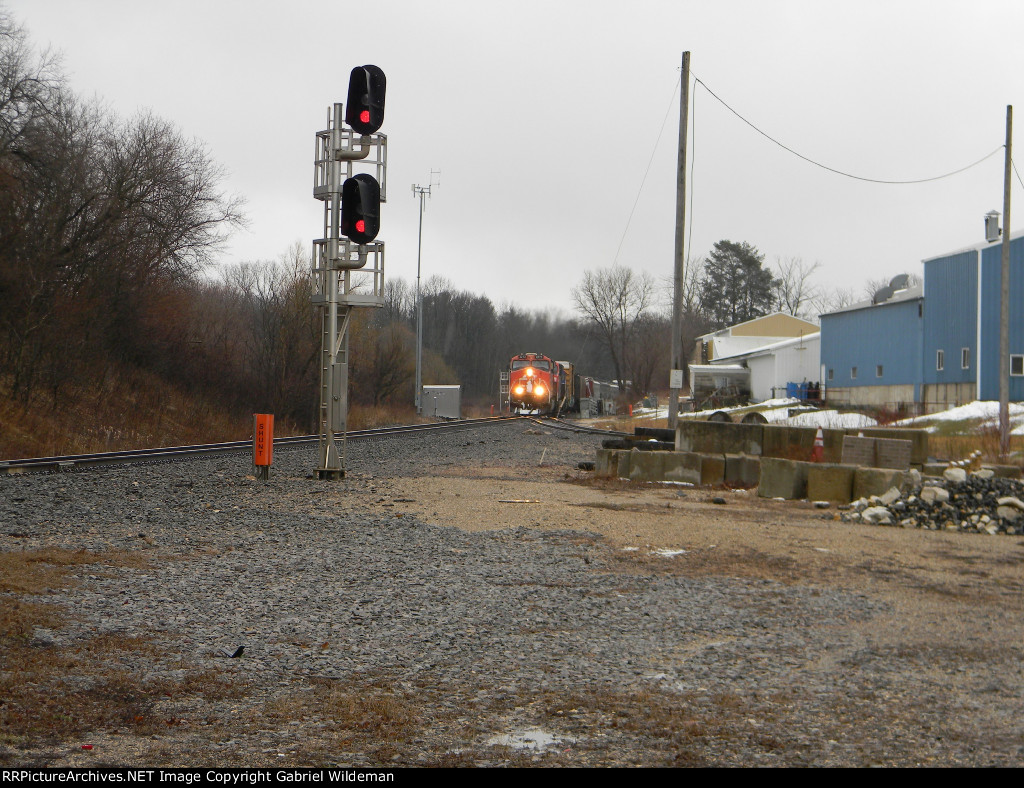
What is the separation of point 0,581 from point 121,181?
94.0 feet

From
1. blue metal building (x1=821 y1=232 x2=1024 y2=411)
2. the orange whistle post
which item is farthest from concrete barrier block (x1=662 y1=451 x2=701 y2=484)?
blue metal building (x1=821 y1=232 x2=1024 y2=411)

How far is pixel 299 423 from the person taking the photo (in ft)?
126

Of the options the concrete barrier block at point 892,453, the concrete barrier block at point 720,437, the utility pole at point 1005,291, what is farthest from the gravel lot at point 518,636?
the utility pole at point 1005,291

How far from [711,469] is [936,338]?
92.0 feet

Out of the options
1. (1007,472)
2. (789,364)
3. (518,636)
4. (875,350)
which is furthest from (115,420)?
(789,364)

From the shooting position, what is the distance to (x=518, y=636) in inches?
256

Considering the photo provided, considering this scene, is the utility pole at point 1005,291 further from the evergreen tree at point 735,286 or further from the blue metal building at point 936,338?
the evergreen tree at point 735,286

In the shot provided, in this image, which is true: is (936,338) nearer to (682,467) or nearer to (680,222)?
(680,222)

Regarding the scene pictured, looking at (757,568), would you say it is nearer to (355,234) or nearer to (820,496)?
(820,496)

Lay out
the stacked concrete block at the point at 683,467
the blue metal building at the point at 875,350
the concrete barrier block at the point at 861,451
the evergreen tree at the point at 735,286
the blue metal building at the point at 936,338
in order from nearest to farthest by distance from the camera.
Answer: the concrete barrier block at the point at 861,451, the stacked concrete block at the point at 683,467, the blue metal building at the point at 936,338, the blue metal building at the point at 875,350, the evergreen tree at the point at 735,286

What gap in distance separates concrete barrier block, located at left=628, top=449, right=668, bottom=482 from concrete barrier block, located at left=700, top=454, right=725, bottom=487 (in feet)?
2.48

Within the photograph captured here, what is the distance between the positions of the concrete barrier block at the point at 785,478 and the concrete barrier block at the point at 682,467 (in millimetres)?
2137

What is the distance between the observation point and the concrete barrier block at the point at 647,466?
18.6 meters

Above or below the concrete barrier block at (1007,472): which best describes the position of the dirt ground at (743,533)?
below
